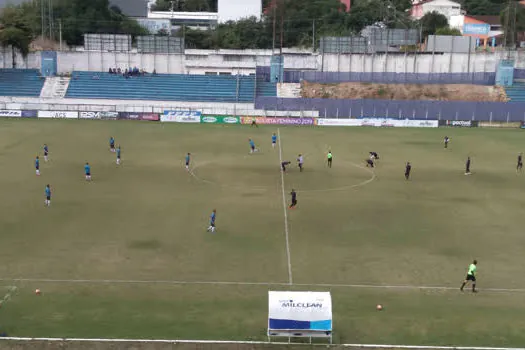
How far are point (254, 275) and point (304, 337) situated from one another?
17.6 feet

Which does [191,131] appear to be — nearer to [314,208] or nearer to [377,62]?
[314,208]

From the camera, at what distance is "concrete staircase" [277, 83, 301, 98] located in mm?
82494

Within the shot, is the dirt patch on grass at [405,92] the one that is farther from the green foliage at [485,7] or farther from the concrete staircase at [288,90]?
the green foliage at [485,7]

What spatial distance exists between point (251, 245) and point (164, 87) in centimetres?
5866

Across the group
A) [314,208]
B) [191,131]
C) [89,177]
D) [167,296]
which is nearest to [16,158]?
[89,177]

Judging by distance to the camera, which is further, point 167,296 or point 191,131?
point 191,131

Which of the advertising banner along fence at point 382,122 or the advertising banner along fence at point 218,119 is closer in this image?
the advertising banner along fence at point 382,122

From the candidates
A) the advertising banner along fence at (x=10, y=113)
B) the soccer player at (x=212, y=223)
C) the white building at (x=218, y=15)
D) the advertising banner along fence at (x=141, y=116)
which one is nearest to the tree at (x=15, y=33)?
the advertising banner along fence at (x=10, y=113)

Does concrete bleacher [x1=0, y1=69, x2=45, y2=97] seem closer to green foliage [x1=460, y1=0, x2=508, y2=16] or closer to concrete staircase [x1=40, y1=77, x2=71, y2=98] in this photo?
concrete staircase [x1=40, y1=77, x2=71, y2=98]

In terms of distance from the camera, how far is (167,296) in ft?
73.0

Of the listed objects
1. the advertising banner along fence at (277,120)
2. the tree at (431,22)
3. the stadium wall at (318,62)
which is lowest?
the advertising banner along fence at (277,120)

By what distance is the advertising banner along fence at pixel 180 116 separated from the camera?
72.1 m

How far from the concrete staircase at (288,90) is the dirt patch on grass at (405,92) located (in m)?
0.68

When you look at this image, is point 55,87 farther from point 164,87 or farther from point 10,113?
point 164,87
